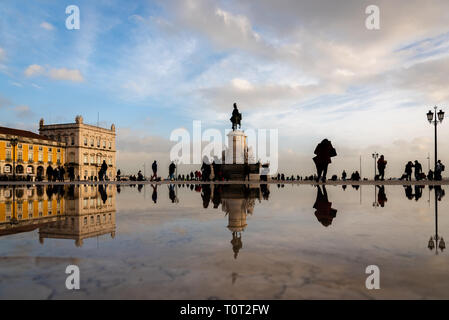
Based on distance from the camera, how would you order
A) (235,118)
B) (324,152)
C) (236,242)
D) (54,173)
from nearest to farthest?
(236,242), (324,152), (54,173), (235,118)

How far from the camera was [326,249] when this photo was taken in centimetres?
324

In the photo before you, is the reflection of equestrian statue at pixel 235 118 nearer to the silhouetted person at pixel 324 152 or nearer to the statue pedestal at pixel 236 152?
the statue pedestal at pixel 236 152

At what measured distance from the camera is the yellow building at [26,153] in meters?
53.1

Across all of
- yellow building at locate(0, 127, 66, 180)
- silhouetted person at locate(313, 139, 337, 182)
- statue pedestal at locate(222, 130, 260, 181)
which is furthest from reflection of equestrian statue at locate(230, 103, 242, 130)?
yellow building at locate(0, 127, 66, 180)

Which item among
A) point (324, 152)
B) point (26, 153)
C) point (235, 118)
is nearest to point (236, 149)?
point (235, 118)

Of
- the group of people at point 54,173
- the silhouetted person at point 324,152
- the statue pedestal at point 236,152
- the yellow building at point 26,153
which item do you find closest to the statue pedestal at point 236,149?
the statue pedestal at point 236,152

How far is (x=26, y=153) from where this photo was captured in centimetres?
5634

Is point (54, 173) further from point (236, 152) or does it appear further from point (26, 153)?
point (26, 153)

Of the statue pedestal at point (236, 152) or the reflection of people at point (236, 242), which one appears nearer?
the reflection of people at point (236, 242)

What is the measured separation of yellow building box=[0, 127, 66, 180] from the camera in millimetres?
53094

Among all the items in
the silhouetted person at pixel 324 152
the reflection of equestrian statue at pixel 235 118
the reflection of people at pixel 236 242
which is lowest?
the reflection of people at pixel 236 242
